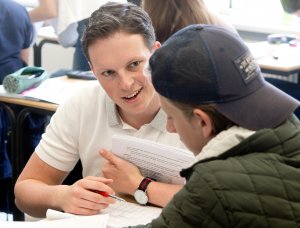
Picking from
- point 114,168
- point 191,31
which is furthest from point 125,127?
point 191,31

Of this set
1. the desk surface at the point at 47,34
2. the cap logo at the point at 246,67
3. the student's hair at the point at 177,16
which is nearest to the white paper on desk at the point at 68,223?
the cap logo at the point at 246,67

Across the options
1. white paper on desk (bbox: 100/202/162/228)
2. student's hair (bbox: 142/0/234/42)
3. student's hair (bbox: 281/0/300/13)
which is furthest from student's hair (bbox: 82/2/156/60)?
student's hair (bbox: 281/0/300/13)

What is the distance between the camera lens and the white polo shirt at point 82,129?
171 cm

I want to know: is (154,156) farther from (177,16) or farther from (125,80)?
(177,16)

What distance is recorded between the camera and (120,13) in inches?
63.1

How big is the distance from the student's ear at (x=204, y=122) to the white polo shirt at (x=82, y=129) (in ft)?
2.13

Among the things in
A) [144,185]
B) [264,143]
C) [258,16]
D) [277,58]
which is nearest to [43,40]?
[258,16]

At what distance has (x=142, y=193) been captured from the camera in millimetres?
1533

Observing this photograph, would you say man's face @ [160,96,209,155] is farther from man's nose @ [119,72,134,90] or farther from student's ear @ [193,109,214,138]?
man's nose @ [119,72,134,90]

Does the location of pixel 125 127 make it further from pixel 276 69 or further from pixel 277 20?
pixel 277 20

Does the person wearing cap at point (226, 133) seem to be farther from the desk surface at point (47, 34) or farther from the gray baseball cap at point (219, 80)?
the desk surface at point (47, 34)

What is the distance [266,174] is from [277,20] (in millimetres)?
3905

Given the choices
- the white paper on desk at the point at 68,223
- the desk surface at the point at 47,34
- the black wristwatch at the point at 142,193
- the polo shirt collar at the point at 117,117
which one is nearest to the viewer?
the white paper on desk at the point at 68,223

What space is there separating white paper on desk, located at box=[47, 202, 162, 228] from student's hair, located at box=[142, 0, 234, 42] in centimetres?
106
